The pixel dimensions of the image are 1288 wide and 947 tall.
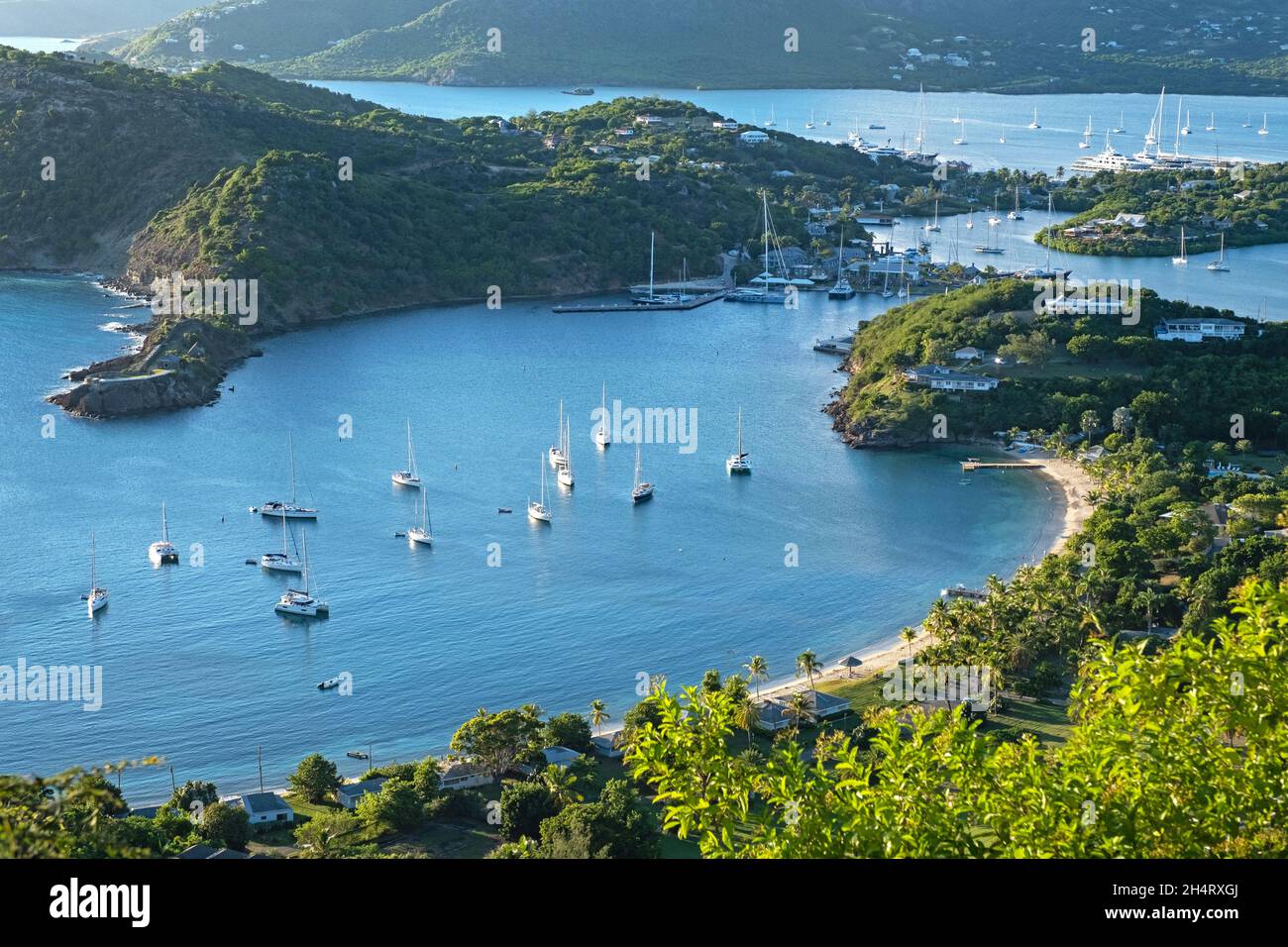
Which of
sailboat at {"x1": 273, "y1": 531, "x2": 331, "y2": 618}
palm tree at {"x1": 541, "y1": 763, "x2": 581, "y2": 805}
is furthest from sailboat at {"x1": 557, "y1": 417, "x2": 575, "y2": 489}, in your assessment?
palm tree at {"x1": 541, "y1": 763, "x2": 581, "y2": 805}

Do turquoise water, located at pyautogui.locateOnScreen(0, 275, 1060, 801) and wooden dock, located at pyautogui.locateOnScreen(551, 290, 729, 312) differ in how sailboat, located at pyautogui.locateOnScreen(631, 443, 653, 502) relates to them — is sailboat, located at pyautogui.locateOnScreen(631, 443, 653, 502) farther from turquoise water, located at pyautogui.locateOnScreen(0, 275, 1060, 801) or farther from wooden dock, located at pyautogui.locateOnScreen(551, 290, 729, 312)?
wooden dock, located at pyautogui.locateOnScreen(551, 290, 729, 312)

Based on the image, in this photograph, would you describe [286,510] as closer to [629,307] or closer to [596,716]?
[596,716]

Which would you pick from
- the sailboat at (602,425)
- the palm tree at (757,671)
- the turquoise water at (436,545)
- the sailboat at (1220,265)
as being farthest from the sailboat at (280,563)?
the sailboat at (1220,265)

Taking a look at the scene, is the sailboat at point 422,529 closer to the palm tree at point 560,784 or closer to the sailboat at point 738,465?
the sailboat at point 738,465

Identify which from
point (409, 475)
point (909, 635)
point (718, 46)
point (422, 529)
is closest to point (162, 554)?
point (422, 529)
